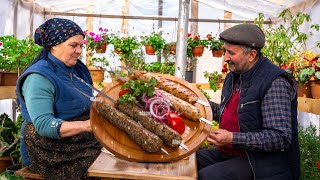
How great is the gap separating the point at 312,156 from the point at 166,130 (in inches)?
100

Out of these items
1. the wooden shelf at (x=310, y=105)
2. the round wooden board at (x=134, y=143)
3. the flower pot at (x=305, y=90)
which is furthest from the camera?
the flower pot at (x=305, y=90)

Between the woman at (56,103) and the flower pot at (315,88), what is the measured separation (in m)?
2.73

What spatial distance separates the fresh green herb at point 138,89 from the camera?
2786mm

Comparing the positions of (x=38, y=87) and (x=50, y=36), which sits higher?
(x=50, y=36)

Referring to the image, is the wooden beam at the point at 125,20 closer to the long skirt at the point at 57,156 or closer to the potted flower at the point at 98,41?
the potted flower at the point at 98,41

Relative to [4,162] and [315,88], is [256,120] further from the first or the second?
[4,162]

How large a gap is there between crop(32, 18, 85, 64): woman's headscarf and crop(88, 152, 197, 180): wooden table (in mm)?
1091

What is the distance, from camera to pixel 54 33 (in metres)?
3.37

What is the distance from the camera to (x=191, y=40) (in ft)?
34.0

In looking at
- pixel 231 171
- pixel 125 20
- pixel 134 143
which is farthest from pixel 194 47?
pixel 134 143

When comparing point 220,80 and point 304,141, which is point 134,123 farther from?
point 220,80

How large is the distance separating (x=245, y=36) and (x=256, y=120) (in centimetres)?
61

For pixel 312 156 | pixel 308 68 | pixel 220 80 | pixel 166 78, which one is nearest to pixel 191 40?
pixel 220 80

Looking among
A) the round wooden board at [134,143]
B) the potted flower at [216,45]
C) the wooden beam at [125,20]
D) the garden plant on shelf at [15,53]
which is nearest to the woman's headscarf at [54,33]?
the round wooden board at [134,143]
